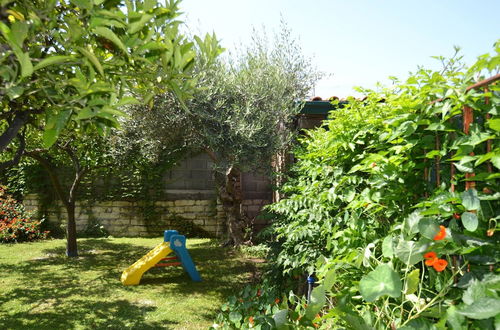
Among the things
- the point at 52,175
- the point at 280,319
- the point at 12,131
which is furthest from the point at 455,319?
the point at 52,175

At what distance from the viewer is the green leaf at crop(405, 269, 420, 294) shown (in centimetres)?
176

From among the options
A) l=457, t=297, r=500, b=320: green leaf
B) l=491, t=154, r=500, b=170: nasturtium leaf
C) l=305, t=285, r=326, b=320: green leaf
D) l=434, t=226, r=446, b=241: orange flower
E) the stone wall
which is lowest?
the stone wall

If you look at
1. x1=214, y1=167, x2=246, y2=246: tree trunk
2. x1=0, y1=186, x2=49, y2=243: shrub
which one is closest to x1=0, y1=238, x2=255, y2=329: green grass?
x1=214, y1=167, x2=246, y2=246: tree trunk

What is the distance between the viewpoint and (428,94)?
2109mm

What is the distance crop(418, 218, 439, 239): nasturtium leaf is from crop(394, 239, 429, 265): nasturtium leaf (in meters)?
0.09

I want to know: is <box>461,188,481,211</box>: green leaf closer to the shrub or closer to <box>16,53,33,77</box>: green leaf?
<box>16,53,33,77</box>: green leaf

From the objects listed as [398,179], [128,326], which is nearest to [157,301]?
[128,326]

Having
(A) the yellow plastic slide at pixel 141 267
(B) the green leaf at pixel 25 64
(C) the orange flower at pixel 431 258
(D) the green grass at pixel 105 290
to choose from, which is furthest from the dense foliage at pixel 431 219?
(A) the yellow plastic slide at pixel 141 267

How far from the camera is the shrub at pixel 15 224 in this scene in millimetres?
10586

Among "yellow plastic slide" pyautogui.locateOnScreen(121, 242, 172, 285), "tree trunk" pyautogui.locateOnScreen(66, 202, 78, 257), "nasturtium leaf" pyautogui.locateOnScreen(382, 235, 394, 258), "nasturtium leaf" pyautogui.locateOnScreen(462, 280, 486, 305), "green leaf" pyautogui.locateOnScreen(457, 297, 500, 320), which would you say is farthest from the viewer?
"tree trunk" pyautogui.locateOnScreen(66, 202, 78, 257)

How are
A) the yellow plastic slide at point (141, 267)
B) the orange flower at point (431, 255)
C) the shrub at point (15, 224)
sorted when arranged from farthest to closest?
the shrub at point (15, 224), the yellow plastic slide at point (141, 267), the orange flower at point (431, 255)

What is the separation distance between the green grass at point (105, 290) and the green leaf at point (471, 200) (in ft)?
12.4

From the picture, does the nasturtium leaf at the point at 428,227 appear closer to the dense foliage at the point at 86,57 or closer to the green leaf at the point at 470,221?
the green leaf at the point at 470,221

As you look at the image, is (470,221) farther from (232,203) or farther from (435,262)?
(232,203)
